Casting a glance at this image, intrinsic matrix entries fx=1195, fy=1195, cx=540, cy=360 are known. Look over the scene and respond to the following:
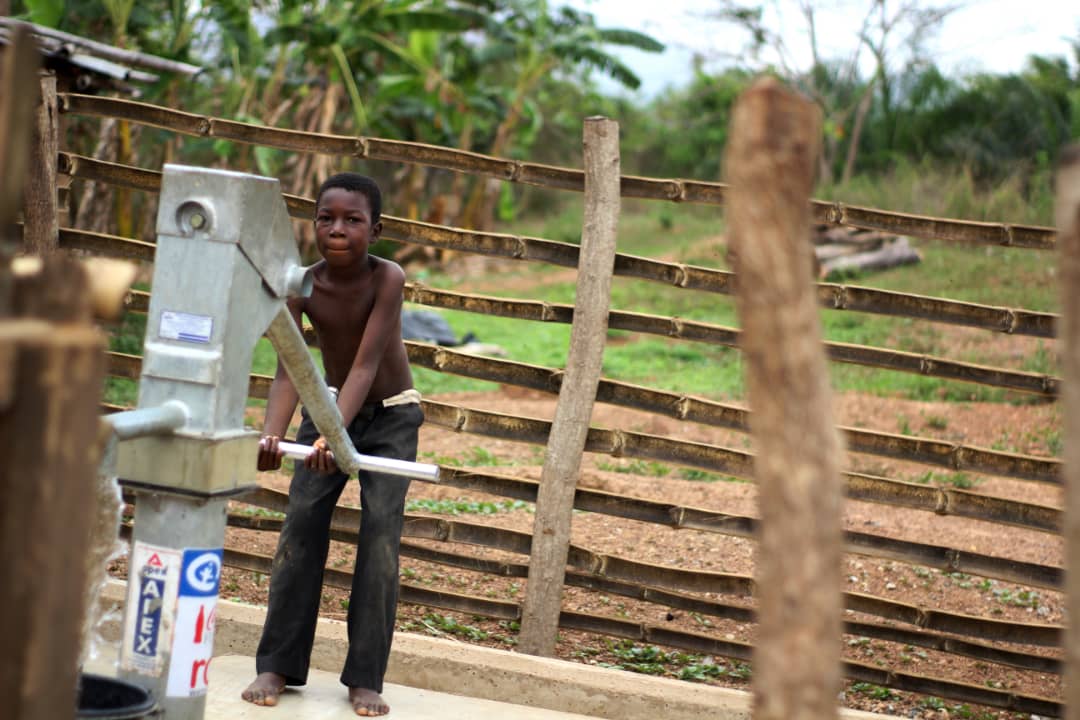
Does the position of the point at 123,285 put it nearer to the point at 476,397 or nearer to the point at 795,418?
the point at 795,418

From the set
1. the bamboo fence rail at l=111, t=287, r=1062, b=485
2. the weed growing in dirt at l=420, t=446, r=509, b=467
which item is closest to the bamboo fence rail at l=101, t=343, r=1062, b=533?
the bamboo fence rail at l=111, t=287, r=1062, b=485

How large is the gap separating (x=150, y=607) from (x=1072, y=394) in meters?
1.33

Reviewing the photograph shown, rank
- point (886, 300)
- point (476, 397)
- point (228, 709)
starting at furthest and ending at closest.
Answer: point (476, 397) → point (886, 300) → point (228, 709)

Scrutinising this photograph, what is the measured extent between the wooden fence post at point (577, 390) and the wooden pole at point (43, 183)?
1673 millimetres

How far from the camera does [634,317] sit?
3.77 meters

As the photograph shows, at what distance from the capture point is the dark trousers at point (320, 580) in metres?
3.08

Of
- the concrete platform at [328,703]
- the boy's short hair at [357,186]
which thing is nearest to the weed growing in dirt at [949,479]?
the concrete platform at [328,703]

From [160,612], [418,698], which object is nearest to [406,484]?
[418,698]

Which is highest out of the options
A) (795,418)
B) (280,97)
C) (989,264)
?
(280,97)

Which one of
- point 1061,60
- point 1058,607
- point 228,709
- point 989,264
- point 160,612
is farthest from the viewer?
point 1061,60

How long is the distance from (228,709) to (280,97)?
452 inches

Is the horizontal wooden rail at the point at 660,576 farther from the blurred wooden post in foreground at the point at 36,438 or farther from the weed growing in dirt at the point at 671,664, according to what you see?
the blurred wooden post in foreground at the point at 36,438

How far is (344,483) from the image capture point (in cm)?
310

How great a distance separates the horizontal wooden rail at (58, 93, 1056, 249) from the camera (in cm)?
364
